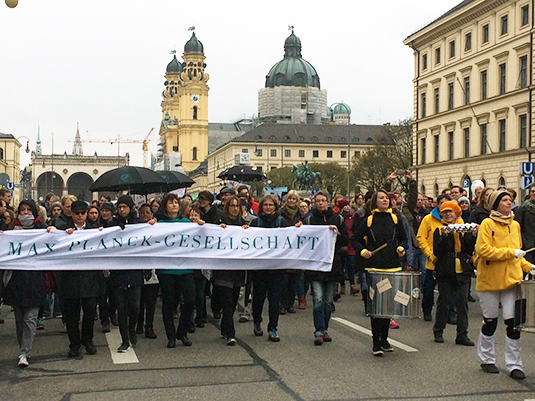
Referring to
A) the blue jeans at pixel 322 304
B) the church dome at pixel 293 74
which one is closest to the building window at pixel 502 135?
the blue jeans at pixel 322 304

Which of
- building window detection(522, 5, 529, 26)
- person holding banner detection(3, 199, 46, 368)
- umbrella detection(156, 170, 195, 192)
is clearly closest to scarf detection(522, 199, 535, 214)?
person holding banner detection(3, 199, 46, 368)

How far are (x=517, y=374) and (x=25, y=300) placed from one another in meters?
5.05

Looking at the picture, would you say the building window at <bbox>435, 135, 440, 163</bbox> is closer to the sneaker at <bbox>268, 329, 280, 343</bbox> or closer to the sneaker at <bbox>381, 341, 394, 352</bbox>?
the sneaker at <bbox>268, 329, 280, 343</bbox>

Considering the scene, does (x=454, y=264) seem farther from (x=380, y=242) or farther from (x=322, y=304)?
(x=322, y=304)

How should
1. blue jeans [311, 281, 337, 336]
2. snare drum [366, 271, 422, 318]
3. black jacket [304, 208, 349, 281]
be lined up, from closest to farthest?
snare drum [366, 271, 422, 318] < blue jeans [311, 281, 337, 336] < black jacket [304, 208, 349, 281]

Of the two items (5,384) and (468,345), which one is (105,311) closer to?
(5,384)

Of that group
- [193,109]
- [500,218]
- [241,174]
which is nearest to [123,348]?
[500,218]

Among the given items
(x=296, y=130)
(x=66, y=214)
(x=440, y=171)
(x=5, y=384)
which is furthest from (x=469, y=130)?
(x=296, y=130)

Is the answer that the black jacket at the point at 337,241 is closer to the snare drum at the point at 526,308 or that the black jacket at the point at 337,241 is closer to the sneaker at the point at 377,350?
the sneaker at the point at 377,350

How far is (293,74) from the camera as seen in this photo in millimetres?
161000

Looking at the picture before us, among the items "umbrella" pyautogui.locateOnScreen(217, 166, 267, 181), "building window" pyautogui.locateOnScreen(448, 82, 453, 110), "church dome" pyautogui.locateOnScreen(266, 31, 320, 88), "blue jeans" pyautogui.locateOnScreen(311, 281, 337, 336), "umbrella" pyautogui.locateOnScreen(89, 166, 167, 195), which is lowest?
"blue jeans" pyautogui.locateOnScreen(311, 281, 337, 336)

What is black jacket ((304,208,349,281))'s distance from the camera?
395 inches

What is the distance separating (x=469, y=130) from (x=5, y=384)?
5330 centimetres

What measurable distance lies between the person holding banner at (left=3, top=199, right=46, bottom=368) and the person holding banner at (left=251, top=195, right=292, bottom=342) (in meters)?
2.73
